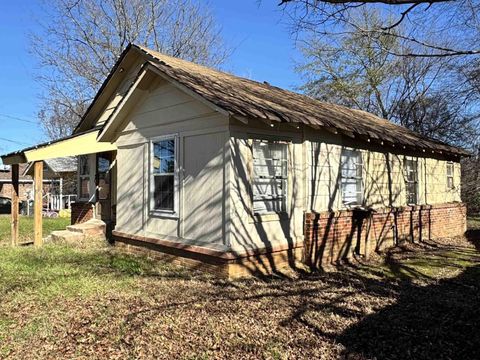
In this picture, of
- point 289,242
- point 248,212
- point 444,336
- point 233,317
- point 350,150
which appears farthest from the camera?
point 350,150

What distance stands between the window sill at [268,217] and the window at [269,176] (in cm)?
11

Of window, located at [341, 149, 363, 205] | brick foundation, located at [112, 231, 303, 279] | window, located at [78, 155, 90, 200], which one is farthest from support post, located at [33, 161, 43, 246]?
window, located at [341, 149, 363, 205]

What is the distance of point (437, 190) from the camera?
48.3 feet

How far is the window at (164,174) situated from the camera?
877cm

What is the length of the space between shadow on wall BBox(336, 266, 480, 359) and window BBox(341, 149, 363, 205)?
145 inches

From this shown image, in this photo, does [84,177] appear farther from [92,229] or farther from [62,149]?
[62,149]

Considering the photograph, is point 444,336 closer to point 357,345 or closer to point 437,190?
point 357,345

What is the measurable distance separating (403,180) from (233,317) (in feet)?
29.9

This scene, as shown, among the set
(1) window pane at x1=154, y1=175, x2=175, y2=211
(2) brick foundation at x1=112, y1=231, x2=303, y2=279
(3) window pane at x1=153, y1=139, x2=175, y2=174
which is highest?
(3) window pane at x1=153, y1=139, x2=175, y2=174

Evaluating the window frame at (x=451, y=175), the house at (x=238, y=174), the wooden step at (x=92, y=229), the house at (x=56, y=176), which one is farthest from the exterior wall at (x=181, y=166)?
the window frame at (x=451, y=175)

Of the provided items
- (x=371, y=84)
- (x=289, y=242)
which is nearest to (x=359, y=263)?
(x=289, y=242)

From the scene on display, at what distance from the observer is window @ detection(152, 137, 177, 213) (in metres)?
8.77

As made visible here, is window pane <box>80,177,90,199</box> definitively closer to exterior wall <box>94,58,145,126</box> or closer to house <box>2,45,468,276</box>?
Answer: exterior wall <box>94,58,145,126</box>

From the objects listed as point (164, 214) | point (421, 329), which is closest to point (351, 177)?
point (164, 214)
